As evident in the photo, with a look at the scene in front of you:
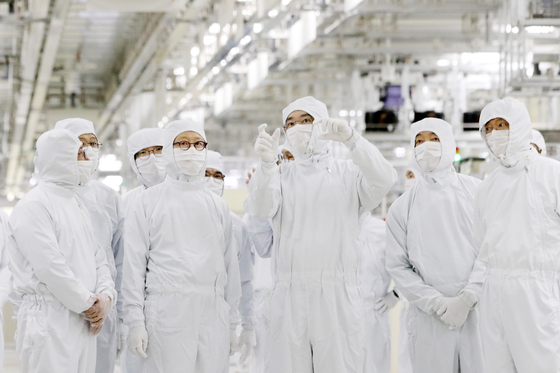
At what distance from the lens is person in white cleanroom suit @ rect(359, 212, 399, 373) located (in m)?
4.72

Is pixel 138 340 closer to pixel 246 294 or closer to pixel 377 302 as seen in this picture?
pixel 246 294

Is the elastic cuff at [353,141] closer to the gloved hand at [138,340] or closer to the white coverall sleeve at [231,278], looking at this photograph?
the white coverall sleeve at [231,278]

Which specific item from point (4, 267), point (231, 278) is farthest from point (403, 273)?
point (4, 267)

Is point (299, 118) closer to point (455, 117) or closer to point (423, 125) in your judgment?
point (423, 125)

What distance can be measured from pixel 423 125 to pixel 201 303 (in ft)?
4.65

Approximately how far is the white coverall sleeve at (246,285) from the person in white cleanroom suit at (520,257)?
112 cm

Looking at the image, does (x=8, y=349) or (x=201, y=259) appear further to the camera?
(x=8, y=349)

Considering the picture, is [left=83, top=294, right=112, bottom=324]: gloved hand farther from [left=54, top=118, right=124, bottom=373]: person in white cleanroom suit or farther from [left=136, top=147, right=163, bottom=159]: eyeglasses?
[left=136, top=147, right=163, bottom=159]: eyeglasses

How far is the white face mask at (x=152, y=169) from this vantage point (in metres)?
4.38

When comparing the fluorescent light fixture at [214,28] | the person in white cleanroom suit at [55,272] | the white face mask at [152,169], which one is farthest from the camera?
the fluorescent light fixture at [214,28]

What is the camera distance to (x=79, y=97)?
15305 mm

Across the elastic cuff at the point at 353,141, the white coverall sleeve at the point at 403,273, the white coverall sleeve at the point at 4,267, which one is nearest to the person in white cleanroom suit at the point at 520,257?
the white coverall sleeve at the point at 403,273

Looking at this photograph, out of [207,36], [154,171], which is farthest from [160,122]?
[154,171]

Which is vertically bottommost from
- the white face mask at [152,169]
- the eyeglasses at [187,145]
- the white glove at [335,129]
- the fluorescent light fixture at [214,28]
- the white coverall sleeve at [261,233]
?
the white coverall sleeve at [261,233]
